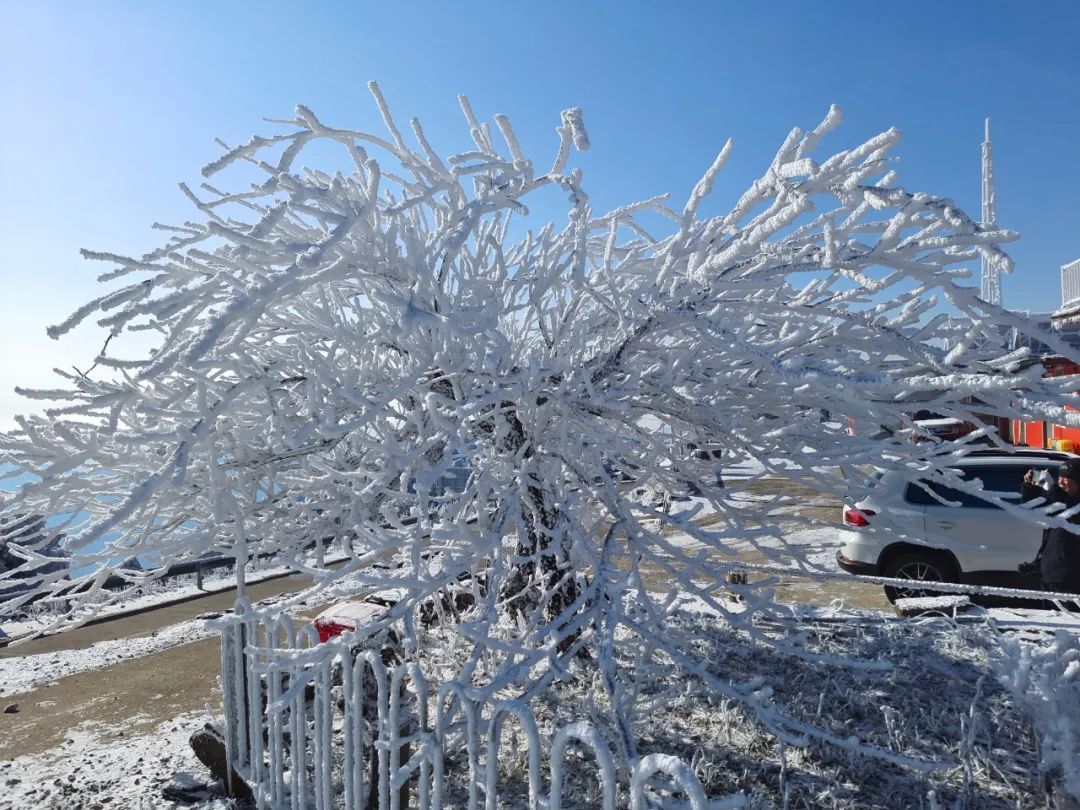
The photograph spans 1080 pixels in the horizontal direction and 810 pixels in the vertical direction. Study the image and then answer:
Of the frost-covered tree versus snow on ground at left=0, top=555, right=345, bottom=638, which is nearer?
the frost-covered tree

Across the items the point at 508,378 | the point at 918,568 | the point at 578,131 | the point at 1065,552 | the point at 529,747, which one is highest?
the point at 578,131

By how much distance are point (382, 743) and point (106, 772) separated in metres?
2.88

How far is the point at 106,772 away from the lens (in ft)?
13.7

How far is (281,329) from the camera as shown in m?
3.62

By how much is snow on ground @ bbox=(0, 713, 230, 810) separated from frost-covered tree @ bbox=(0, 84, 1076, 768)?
1.27 metres

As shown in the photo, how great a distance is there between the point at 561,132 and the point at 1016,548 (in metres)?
6.92

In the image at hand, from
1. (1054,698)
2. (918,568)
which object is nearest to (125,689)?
(1054,698)

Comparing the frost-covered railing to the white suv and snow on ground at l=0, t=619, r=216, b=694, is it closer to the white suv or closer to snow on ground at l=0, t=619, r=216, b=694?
snow on ground at l=0, t=619, r=216, b=694


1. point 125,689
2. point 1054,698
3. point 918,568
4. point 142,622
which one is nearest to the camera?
point 1054,698

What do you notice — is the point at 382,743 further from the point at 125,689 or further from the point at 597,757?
the point at 125,689

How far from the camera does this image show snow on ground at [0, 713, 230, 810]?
3814 millimetres

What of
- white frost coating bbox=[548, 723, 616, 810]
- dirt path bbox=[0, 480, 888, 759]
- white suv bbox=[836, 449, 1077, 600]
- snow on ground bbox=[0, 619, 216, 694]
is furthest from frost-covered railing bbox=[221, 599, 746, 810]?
white suv bbox=[836, 449, 1077, 600]

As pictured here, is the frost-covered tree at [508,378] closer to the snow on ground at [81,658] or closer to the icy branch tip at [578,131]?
the icy branch tip at [578,131]

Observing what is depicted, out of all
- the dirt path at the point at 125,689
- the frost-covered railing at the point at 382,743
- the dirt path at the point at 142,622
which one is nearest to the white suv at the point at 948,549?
the dirt path at the point at 125,689
